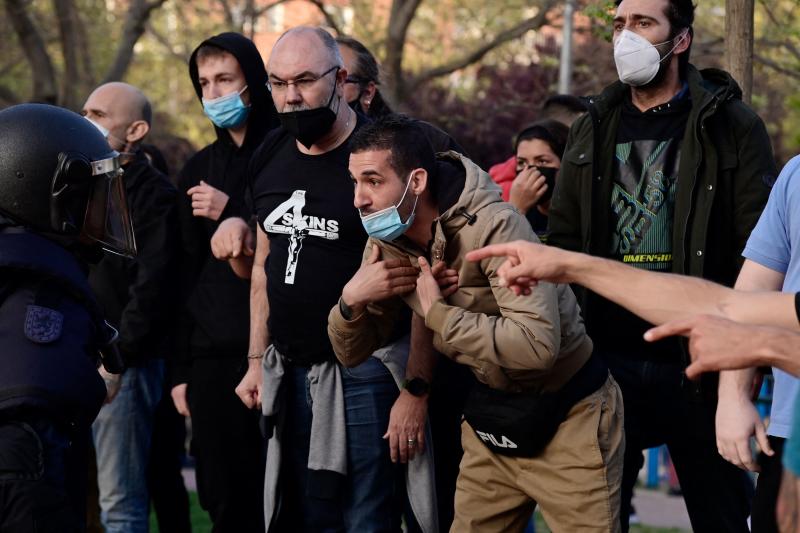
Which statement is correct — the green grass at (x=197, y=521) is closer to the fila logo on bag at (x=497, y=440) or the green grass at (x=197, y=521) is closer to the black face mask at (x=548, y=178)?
the black face mask at (x=548, y=178)

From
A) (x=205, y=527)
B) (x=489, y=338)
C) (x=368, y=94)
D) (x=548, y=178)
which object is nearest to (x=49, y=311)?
(x=489, y=338)

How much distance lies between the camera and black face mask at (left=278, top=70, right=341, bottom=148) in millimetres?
4887

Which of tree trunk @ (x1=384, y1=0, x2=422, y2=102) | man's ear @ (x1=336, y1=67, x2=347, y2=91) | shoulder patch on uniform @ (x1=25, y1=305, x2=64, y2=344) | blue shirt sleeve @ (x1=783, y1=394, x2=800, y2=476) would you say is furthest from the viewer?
tree trunk @ (x1=384, y1=0, x2=422, y2=102)

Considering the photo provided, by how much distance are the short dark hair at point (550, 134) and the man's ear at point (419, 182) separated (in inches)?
67.0

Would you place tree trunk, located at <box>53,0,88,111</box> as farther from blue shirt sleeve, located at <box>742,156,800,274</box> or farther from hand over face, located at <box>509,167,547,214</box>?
blue shirt sleeve, located at <box>742,156,800,274</box>

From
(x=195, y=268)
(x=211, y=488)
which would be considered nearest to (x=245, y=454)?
(x=211, y=488)

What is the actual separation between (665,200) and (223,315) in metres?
2.08

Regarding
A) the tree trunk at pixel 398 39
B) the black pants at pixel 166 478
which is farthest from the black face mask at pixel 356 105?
the tree trunk at pixel 398 39

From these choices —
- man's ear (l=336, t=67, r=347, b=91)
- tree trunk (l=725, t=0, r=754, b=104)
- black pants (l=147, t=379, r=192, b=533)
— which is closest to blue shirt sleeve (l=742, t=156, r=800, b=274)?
tree trunk (l=725, t=0, r=754, b=104)

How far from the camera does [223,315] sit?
558 cm

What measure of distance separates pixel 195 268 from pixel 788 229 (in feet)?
10.3

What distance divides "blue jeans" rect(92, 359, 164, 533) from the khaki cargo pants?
2.21 metres

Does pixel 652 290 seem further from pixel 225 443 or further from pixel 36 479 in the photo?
pixel 225 443

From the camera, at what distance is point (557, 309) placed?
4082 millimetres
